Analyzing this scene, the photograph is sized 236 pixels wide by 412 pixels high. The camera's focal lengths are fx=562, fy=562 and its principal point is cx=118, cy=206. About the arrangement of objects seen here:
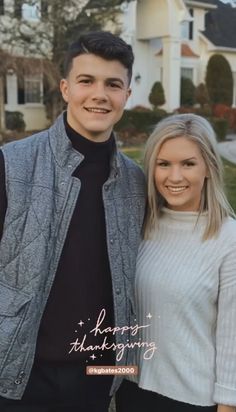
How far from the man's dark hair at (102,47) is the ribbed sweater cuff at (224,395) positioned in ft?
4.36

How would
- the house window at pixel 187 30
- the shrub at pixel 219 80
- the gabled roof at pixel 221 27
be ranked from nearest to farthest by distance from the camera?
1. the shrub at pixel 219 80
2. the house window at pixel 187 30
3. the gabled roof at pixel 221 27

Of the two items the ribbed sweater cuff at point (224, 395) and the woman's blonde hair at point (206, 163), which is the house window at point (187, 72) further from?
the ribbed sweater cuff at point (224, 395)

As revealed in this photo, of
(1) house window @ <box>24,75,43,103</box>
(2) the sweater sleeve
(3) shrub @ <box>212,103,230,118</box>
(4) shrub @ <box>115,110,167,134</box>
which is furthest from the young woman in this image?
(3) shrub @ <box>212,103,230,118</box>

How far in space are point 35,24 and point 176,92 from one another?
9.52 meters

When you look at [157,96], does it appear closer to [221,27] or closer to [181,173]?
[221,27]

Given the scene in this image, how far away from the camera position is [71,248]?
2133 mm

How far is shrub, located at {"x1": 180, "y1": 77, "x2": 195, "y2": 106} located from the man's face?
28.9m

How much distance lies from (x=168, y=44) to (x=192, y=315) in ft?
91.8

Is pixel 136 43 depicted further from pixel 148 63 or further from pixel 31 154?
pixel 31 154

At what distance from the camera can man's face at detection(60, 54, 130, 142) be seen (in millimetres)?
2131

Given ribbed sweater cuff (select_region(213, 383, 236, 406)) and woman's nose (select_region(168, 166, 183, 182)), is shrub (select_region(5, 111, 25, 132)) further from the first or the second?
ribbed sweater cuff (select_region(213, 383, 236, 406))

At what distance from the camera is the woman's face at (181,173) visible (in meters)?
2.31

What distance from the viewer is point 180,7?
28891 mm

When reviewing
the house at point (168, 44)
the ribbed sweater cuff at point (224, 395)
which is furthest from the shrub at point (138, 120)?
the ribbed sweater cuff at point (224, 395)
